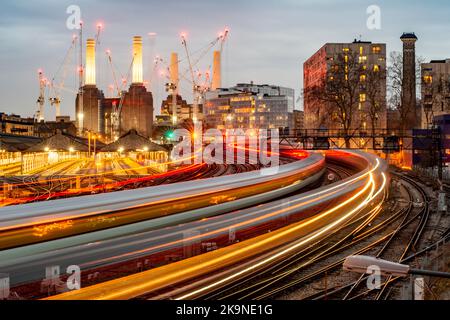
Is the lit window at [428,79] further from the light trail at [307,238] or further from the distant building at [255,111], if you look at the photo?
the distant building at [255,111]

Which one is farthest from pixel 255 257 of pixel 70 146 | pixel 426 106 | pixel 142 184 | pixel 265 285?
pixel 426 106

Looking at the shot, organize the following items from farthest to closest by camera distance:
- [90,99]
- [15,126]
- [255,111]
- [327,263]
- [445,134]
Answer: [255,111]
[90,99]
[15,126]
[445,134]
[327,263]

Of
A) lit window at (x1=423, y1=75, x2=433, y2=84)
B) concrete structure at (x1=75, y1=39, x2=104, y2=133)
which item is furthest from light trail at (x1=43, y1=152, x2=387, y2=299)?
concrete structure at (x1=75, y1=39, x2=104, y2=133)

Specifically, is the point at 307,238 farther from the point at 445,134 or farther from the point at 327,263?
the point at 445,134

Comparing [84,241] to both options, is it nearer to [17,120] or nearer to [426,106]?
[426,106]

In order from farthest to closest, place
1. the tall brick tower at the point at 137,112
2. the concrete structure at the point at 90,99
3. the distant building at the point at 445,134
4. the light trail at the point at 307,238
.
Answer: the concrete structure at the point at 90,99, the tall brick tower at the point at 137,112, the distant building at the point at 445,134, the light trail at the point at 307,238

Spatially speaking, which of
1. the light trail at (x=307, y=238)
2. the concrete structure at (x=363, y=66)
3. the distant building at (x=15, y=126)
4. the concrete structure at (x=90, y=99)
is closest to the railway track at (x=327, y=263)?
the light trail at (x=307, y=238)

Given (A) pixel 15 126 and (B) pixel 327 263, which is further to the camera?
(A) pixel 15 126

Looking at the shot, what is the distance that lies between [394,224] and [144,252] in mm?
15743

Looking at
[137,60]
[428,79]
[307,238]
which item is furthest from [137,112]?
[307,238]

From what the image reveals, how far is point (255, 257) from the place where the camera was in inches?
489

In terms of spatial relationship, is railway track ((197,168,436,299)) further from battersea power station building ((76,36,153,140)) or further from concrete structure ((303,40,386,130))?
battersea power station building ((76,36,153,140))

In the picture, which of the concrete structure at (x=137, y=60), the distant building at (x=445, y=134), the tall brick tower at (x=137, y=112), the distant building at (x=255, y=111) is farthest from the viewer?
the distant building at (x=255, y=111)

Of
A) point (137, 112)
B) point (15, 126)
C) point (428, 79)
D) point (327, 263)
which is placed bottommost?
point (327, 263)
